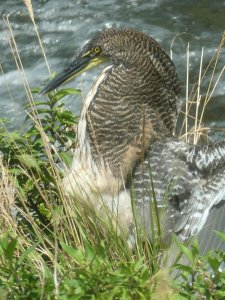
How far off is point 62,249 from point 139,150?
2.89ft

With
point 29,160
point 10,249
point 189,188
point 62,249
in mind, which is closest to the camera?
point 10,249

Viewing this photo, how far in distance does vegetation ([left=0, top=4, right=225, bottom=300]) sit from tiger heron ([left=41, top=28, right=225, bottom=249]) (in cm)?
15

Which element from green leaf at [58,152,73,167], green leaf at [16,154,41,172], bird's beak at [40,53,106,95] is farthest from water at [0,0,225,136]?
green leaf at [16,154,41,172]

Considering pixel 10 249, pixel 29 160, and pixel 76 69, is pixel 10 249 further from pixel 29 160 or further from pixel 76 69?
pixel 76 69

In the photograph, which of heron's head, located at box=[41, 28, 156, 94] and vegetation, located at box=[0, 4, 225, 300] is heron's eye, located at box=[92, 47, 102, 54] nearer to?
heron's head, located at box=[41, 28, 156, 94]

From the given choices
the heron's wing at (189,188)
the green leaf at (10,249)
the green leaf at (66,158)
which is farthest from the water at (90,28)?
the green leaf at (10,249)

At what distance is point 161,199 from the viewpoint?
4871 millimetres

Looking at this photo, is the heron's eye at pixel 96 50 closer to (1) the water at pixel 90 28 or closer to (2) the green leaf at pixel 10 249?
(2) the green leaf at pixel 10 249

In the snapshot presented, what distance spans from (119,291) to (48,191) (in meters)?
1.58

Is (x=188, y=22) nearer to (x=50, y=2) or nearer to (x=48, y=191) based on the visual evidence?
(x=50, y=2)

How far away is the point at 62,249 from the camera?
14.7ft

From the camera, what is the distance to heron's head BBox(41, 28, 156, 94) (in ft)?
17.5

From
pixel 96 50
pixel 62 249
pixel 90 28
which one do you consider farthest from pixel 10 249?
pixel 90 28

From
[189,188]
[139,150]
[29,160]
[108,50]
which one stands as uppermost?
[108,50]
